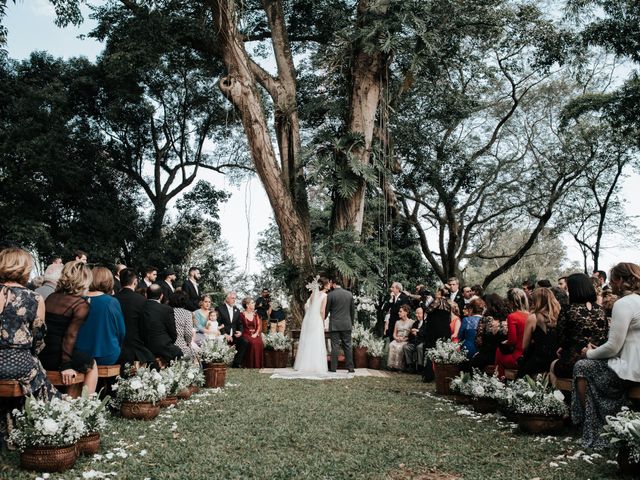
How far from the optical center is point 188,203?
25906 mm

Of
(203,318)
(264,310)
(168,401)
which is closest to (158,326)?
(168,401)

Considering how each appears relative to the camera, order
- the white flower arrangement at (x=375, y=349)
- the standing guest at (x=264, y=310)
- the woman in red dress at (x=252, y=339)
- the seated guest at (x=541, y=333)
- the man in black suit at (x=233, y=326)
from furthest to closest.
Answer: the standing guest at (x=264, y=310) → the white flower arrangement at (x=375, y=349) → the woman in red dress at (x=252, y=339) → the man in black suit at (x=233, y=326) → the seated guest at (x=541, y=333)

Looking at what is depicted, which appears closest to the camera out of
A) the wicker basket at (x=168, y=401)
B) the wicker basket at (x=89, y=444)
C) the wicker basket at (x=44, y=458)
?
the wicker basket at (x=44, y=458)

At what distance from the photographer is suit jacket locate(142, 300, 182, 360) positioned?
730 centimetres

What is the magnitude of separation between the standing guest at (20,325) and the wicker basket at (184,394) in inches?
117

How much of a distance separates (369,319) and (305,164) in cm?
575

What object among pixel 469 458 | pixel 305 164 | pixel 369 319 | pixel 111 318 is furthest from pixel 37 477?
pixel 369 319

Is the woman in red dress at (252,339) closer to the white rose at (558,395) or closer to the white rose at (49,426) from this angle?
the white rose at (558,395)

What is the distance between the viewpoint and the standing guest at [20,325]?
4387 mm

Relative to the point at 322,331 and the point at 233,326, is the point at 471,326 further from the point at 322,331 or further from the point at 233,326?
the point at 233,326

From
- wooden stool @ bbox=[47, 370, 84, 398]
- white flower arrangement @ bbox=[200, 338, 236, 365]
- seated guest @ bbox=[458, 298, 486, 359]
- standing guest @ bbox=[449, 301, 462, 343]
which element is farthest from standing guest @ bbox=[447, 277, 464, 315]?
wooden stool @ bbox=[47, 370, 84, 398]

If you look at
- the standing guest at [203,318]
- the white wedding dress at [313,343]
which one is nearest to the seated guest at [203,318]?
the standing guest at [203,318]

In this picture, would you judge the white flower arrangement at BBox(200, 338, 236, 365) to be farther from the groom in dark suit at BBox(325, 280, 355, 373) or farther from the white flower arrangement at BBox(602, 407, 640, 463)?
the white flower arrangement at BBox(602, 407, 640, 463)

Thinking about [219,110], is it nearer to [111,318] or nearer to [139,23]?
[139,23]
